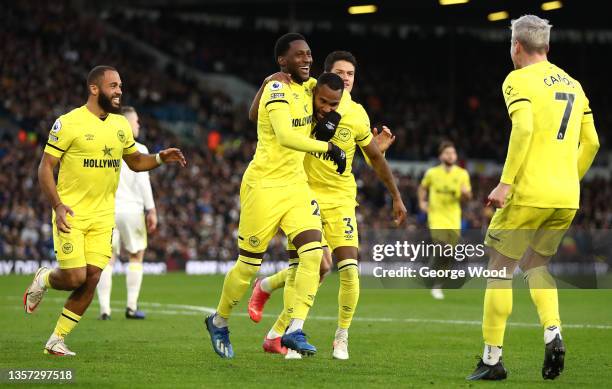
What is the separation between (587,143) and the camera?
8.71 m

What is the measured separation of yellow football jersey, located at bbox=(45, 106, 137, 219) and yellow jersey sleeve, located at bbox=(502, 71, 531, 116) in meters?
3.86

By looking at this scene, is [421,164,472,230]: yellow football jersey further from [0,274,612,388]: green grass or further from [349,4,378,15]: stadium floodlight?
[349,4,378,15]: stadium floodlight

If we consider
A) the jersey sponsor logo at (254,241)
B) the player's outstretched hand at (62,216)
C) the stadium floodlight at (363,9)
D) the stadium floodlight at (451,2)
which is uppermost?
the stadium floodlight at (451,2)

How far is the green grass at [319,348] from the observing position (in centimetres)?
849

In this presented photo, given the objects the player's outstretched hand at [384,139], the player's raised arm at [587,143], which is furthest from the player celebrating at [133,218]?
the player's raised arm at [587,143]

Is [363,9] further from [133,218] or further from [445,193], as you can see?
[133,218]

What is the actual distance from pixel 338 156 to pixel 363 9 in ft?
120

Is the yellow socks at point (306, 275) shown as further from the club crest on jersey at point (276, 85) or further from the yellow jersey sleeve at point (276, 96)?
the club crest on jersey at point (276, 85)

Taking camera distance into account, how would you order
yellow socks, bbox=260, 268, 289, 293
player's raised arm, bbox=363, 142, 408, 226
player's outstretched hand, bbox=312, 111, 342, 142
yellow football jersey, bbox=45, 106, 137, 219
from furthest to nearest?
1. yellow socks, bbox=260, 268, 289, 293
2. player's raised arm, bbox=363, 142, 408, 226
3. yellow football jersey, bbox=45, 106, 137, 219
4. player's outstretched hand, bbox=312, 111, 342, 142

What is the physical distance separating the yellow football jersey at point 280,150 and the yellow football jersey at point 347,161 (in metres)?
0.64

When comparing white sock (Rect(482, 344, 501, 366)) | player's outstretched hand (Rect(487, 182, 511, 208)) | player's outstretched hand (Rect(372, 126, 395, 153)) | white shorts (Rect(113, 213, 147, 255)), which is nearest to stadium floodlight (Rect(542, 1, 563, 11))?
white shorts (Rect(113, 213, 147, 255))

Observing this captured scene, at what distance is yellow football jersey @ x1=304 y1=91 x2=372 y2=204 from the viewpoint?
10337 millimetres

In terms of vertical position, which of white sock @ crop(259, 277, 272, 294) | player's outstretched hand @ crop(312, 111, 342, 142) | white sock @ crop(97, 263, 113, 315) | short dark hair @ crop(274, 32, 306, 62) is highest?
short dark hair @ crop(274, 32, 306, 62)

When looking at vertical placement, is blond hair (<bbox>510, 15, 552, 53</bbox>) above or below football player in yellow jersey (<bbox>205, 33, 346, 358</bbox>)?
above
